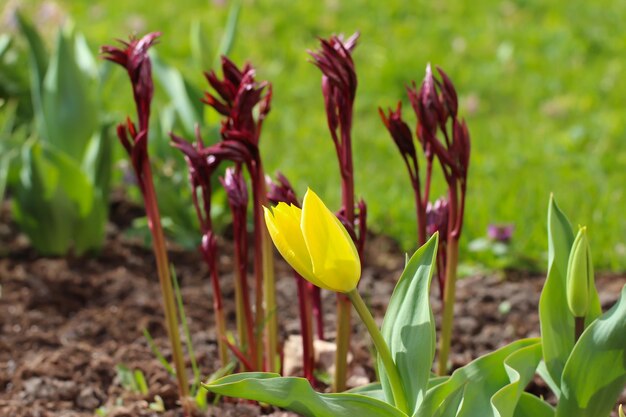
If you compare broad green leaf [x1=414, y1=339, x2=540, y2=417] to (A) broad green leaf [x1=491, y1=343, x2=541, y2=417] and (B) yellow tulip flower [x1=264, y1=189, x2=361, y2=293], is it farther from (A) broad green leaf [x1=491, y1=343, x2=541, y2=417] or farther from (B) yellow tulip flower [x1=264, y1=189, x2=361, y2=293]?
(B) yellow tulip flower [x1=264, y1=189, x2=361, y2=293]

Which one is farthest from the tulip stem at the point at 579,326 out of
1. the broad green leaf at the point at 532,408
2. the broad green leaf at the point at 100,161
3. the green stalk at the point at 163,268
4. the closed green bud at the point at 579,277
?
the broad green leaf at the point at 100,161

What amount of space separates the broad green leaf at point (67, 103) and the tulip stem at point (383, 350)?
192cm

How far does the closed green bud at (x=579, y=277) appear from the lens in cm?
162

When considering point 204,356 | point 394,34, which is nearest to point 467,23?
point 394,34

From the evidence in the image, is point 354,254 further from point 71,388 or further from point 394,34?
point 394,34

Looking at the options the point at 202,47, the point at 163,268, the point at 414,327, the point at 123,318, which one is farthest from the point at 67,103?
the point at 414,327

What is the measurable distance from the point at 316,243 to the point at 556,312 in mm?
618

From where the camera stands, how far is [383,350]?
1.58 metres

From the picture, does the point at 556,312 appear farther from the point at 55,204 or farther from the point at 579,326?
the point at 55,204

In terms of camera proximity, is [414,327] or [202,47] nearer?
[414,327]

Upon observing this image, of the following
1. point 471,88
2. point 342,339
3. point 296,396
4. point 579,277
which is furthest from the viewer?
point 471,88

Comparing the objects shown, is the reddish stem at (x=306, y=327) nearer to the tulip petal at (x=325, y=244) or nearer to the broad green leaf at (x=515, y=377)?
the broad green leaf at (x=515, y=377)

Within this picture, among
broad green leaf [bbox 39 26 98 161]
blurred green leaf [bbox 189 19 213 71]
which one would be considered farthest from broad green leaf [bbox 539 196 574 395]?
broad green leaf [bbox 39 26 98 161]

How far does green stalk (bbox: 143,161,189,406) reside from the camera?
6.50 feet
